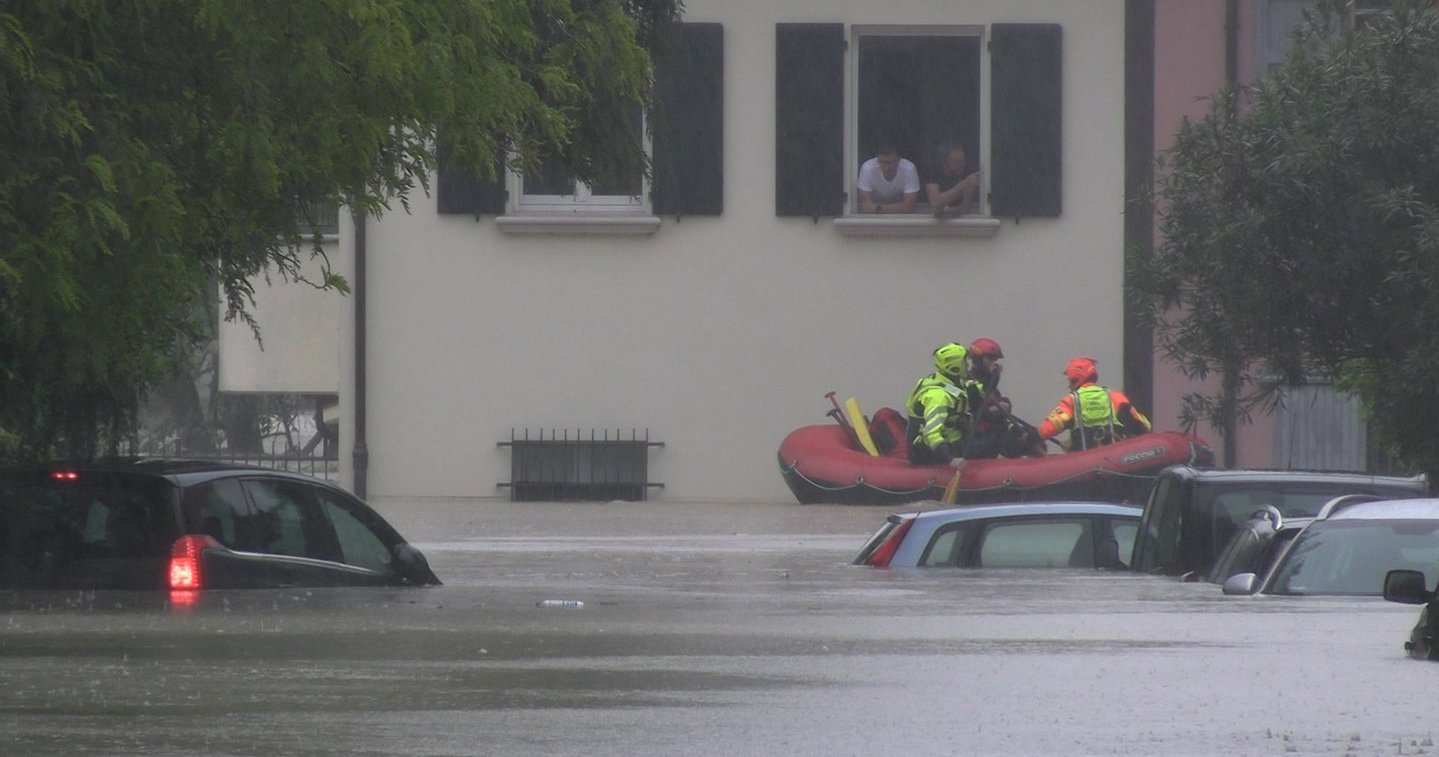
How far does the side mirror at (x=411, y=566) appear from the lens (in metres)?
13.0

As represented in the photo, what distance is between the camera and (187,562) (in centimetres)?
1144

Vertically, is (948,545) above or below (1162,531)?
below

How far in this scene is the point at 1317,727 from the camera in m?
7.54

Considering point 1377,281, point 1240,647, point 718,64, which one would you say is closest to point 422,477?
point 718,64

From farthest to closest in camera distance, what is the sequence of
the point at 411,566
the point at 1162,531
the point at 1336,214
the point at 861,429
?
the point at 861,429
the point at 1336,214
the point at 1162,531
the point at 411,566

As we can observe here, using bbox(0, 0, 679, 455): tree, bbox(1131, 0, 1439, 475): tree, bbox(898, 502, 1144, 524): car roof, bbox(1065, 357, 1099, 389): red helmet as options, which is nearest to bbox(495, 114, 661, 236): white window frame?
bbox(1065, 357, 1099, 389): red helmet

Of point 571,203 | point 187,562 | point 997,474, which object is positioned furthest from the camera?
point 571,203

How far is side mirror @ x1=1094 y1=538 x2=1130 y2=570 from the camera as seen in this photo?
1433cm

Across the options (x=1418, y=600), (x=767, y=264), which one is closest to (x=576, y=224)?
(x=767, y=264)

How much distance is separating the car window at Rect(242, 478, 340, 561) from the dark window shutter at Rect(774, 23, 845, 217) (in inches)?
483

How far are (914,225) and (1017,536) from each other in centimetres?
996

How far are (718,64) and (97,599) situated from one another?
13774 millimetres

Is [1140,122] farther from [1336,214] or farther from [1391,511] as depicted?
[1391,511]

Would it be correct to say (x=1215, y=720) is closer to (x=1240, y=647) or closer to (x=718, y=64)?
(x=1240, y=647)
